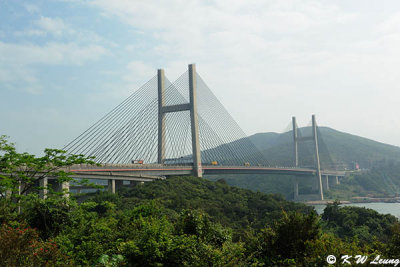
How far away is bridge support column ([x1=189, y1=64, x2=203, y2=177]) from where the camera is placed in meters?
57.2

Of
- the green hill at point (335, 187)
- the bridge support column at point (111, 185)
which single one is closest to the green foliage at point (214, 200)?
the bridge support column at point (111, 185)

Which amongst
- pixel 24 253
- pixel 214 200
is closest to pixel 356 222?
pixel 214 200

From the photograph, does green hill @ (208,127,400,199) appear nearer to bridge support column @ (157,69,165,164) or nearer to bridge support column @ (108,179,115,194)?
bridge support column @ (157,69,165,164)

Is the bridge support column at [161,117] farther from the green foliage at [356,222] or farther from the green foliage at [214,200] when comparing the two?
the green foliage at [356,222]

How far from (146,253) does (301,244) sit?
15.6 feet

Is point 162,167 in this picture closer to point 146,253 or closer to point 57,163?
point 57,163

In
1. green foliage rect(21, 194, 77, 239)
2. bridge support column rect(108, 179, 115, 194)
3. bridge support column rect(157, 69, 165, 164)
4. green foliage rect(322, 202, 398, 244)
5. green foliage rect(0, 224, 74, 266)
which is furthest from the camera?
bridge support column rect(157, 69, 165, 164)

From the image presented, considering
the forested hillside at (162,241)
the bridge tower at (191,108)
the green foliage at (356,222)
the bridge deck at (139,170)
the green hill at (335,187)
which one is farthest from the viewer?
the green hill at (335,187)

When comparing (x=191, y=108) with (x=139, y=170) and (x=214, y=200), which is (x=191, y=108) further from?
(x=214, y=200)

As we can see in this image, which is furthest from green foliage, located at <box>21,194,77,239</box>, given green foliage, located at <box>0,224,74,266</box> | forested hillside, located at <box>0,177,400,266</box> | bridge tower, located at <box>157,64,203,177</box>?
bridge tower, located at <box>157,64,203,177</box>

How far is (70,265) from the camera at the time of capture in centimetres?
1027

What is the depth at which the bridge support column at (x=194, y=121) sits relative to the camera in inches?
2254

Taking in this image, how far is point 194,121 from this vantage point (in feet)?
188

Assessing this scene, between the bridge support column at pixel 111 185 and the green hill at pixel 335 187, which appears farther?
the green hill at pixel 335 187
